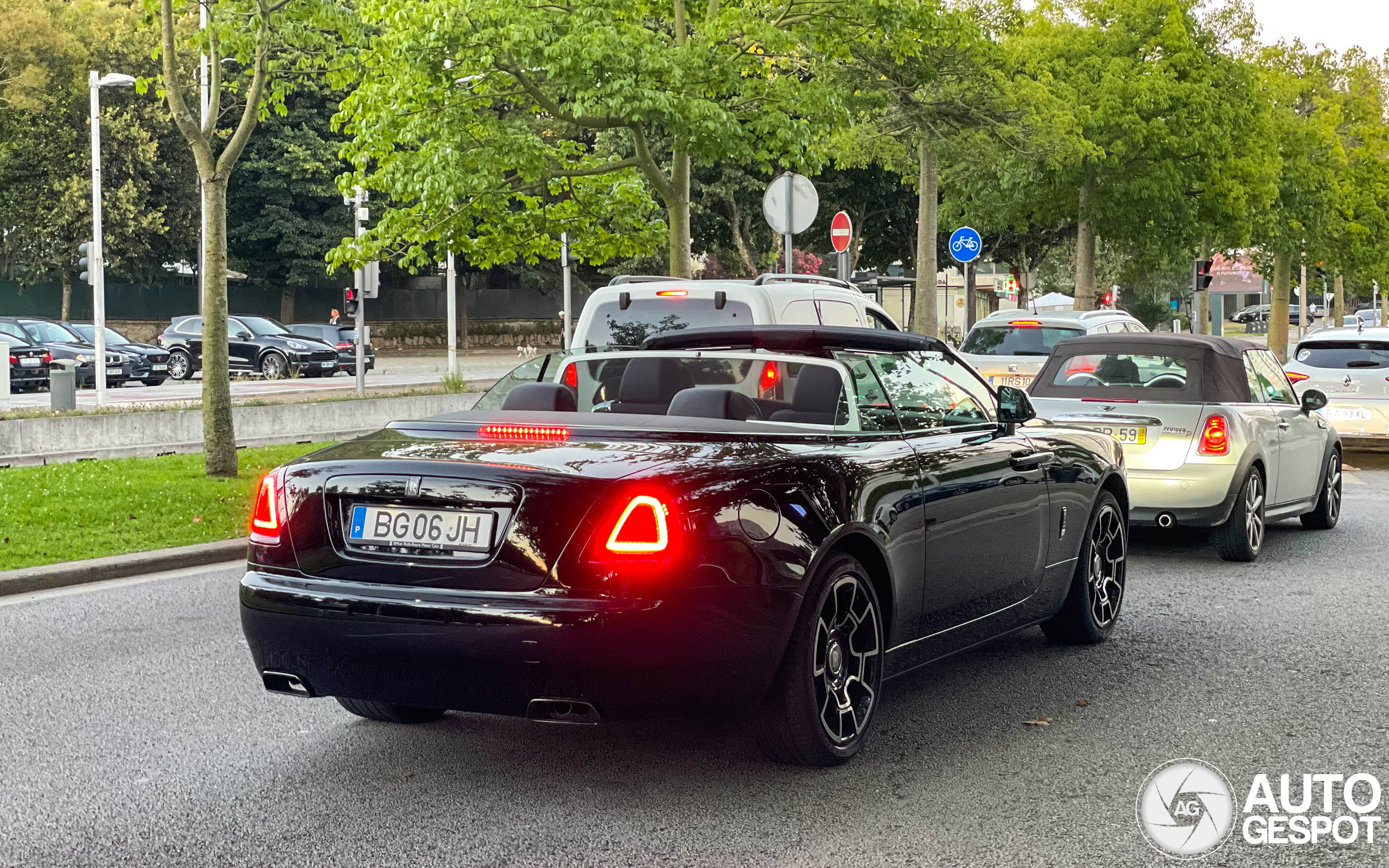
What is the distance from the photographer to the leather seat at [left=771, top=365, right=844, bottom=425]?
19.2 ft

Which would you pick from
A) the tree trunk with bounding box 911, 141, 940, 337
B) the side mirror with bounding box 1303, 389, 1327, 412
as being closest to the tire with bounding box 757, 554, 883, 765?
the side mirror with bounding box 1303, 389, 1327, 412

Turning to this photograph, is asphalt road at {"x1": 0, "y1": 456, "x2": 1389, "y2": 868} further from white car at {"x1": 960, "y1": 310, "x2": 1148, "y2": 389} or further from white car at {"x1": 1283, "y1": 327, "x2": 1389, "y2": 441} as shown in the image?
white car at {"x1": 1283, "y1": 327, "x2": 1389, "y2": 441}

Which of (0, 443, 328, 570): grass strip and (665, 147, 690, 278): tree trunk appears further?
(665, 147, 690, 278): tree trunk

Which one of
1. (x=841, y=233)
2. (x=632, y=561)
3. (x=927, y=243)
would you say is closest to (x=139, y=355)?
(x=927, y=243)

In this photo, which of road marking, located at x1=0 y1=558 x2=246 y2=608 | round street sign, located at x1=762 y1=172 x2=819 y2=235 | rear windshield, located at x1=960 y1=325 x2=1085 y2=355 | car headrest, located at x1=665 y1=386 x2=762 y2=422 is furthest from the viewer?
rear windshield, located at x1=960 y1=325 x2=1085 y2=355

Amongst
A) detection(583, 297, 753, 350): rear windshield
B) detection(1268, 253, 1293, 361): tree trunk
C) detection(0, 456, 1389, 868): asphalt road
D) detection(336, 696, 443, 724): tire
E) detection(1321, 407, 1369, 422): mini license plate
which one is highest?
detection(1268, 253, 1293, 361): tree trunk

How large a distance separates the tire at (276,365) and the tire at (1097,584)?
37.2 m

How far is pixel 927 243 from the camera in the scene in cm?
2747

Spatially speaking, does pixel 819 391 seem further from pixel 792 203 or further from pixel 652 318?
pixel 792 203

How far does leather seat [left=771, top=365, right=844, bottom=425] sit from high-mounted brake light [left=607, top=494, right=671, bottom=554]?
1.26 metres

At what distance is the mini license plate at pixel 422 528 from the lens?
15.6ft

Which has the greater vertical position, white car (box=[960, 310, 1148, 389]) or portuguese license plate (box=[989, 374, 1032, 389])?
white car (box=[960, 310, 1148, 389])

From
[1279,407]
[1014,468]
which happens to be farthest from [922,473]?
[1279,407]

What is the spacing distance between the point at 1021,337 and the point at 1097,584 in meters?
12.0
